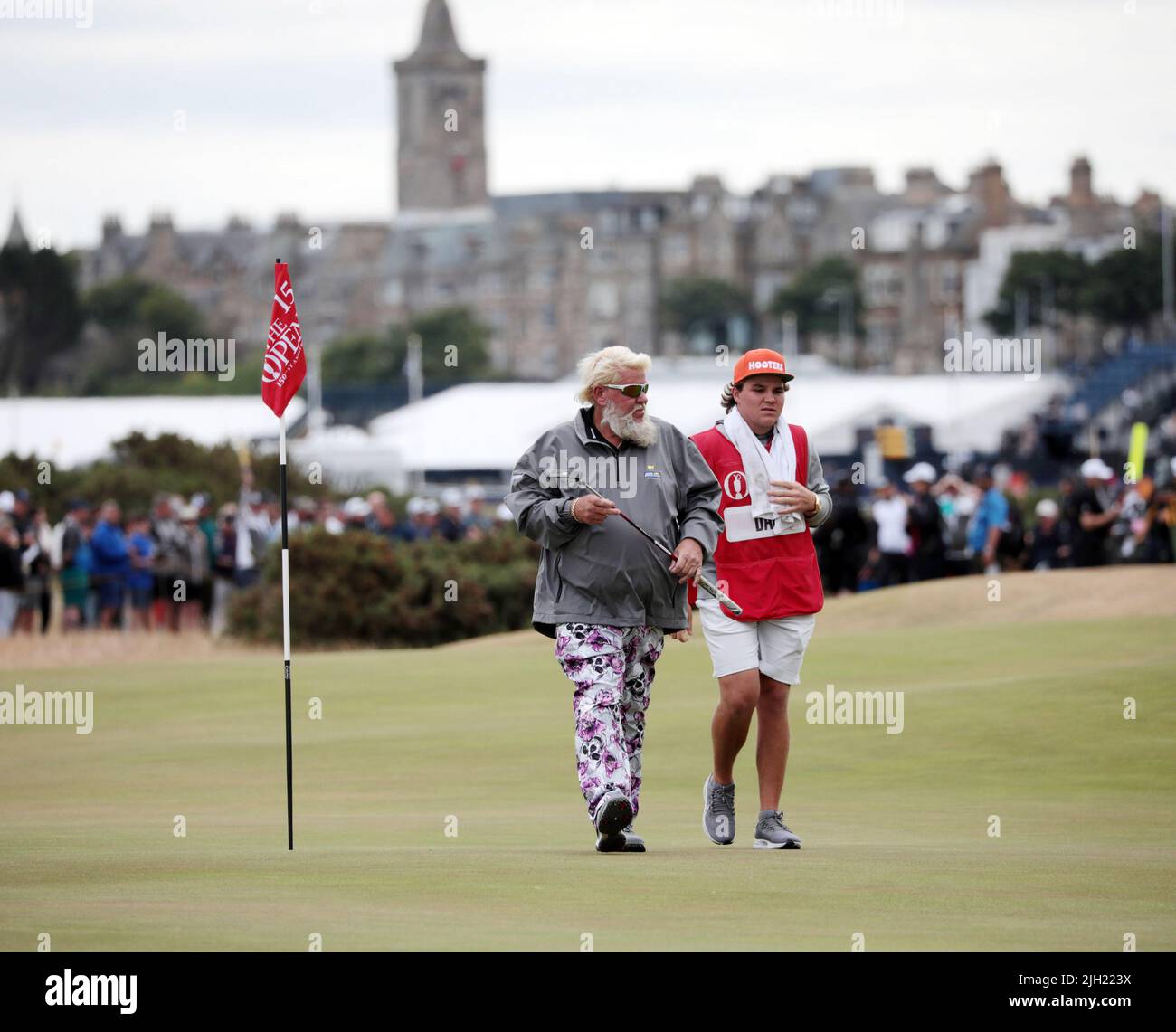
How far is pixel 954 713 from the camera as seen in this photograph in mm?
17922

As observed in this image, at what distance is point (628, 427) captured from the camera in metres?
10.3

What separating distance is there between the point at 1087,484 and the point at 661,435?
20588mm

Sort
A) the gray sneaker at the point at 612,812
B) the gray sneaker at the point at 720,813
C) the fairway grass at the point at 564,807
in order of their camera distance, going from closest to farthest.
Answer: the fairway grass at the point at 564,807, the gray sneaker at the point at 612,812, the gray sneaker at the point at 720,813

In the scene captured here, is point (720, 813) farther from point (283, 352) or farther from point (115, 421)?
point (115, 421)

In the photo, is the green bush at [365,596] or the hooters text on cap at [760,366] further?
the green bush at [365,596]

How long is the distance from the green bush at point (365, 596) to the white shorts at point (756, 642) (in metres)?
18.5

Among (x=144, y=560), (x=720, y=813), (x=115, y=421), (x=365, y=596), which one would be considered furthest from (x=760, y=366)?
(x=115, y=421)

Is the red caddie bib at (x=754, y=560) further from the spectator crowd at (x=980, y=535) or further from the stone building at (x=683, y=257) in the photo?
the stone building at (x=683, y=257)

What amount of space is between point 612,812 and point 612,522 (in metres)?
1.26

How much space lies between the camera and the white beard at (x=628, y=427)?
33.7ft

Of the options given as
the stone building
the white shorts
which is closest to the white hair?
the white shorts

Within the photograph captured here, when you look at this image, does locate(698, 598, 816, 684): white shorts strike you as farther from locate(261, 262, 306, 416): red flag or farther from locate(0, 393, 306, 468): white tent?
locate(0, 393, 306, 468): white tent

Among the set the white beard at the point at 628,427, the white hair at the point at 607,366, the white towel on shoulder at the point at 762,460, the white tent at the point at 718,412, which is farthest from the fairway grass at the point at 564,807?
the white tent at the point at 718,412

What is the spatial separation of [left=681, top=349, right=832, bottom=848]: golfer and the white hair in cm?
63
